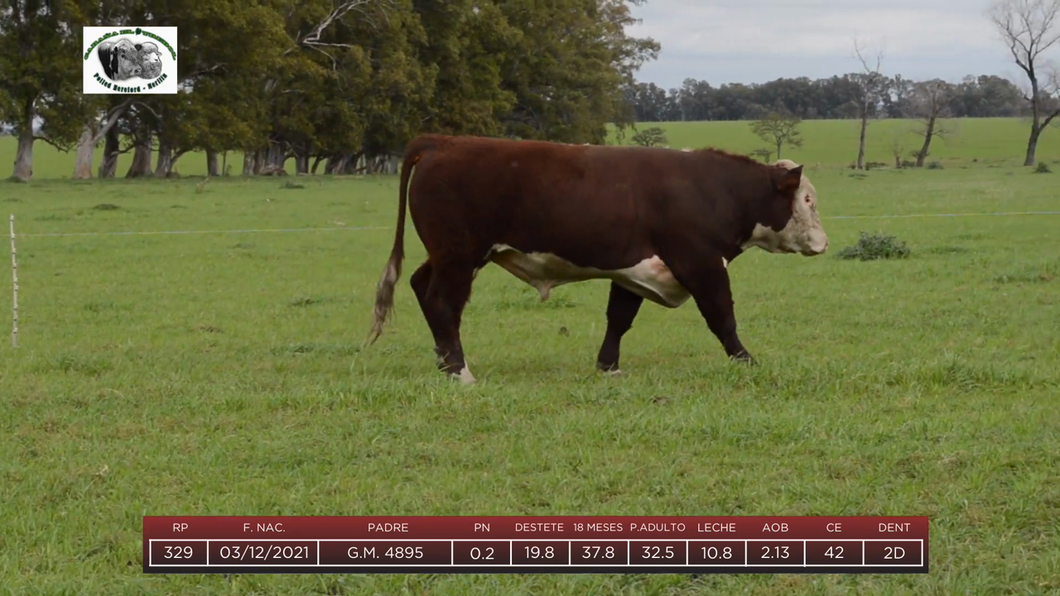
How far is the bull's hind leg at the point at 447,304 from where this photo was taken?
8.20 meters

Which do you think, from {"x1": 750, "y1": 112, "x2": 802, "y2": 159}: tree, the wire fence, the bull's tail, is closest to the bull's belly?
the bull's tail

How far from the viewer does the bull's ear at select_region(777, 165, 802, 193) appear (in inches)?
336

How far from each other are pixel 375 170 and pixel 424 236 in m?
54.2

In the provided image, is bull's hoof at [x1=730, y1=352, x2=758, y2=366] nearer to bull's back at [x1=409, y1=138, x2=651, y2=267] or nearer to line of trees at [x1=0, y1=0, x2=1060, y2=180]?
bull's back at [x1=409, y1=138, x2=651, y2=267]

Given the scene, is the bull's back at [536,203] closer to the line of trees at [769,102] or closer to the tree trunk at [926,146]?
the tree trunk at [926,146]

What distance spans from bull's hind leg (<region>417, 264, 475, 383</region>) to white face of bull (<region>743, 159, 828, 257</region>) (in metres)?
2.06

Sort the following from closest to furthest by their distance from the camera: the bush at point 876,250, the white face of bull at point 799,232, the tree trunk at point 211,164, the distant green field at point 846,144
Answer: the white face of bull at point 799,232 < the bush at point 876,250 < the tree trunk at point 211,164 < the distant green field at point 846,144

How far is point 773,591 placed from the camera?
4281 millimetres

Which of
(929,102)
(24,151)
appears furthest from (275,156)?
(929,102)

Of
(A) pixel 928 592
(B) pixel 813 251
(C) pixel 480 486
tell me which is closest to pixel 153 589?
(C) pixel 480 486

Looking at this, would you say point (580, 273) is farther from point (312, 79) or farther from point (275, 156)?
point (275, 156)

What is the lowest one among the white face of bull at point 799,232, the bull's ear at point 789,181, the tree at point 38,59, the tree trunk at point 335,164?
the tree trunk at point 335,164

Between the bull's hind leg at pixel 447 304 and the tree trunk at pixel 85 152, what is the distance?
118ft
